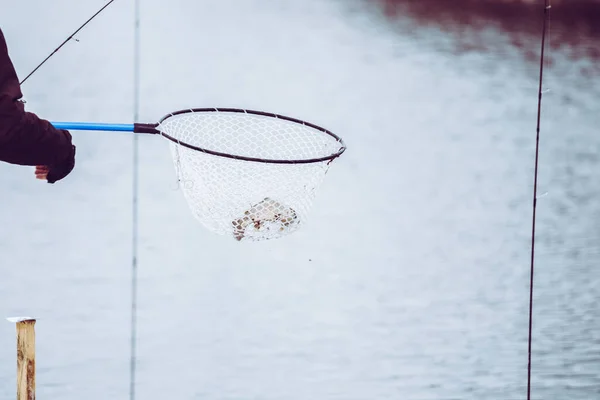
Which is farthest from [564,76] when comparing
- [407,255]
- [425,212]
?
[407,255]

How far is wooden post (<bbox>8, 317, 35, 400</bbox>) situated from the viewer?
6.20ft

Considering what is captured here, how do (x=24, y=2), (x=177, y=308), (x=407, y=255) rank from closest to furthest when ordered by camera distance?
(x=24, y=2) < (x=177, y=308) < (x=407, y=255)

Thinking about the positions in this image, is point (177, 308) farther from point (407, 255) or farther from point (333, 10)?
point (333, 10)

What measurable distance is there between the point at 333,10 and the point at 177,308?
165cm

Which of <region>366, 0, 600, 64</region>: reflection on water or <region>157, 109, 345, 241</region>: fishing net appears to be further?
<region>366, 0, 600, 64</region>: reflection on water

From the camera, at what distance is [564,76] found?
2996 millimetres

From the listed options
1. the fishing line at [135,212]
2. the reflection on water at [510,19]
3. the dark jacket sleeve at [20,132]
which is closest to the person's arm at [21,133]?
the dark jacket sleeve at [20,132]

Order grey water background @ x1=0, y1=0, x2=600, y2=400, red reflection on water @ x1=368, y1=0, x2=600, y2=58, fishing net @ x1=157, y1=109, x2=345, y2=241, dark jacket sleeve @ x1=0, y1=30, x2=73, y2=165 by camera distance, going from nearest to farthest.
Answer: dark jacket sleeve @ x1=0, y1=30, x2=73, y2=165
fishing net @ x1=157, y1=109, x2=345, y2=241
grey water background @ x1=0, y1=0, x2=600, y2=400
red reflection on water @ x1=368, y1=0, x2=600, y2=58

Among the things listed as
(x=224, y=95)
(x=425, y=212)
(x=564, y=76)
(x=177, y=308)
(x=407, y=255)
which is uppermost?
(x=564, y=76)

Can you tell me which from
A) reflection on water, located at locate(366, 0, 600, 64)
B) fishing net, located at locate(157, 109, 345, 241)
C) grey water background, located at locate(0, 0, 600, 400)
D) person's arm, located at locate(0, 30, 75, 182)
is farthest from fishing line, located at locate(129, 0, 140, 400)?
reflection on water, located at locate(366, 0, 600, 64)

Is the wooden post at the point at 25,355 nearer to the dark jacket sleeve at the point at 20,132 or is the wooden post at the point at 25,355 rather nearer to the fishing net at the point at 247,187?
the dark jacket sleeve at the point at 20,132

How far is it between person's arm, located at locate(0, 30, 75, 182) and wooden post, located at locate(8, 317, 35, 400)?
55 cm

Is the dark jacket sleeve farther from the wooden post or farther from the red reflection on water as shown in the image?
the red reflection on water

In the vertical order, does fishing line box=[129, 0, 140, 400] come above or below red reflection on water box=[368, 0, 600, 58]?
below
